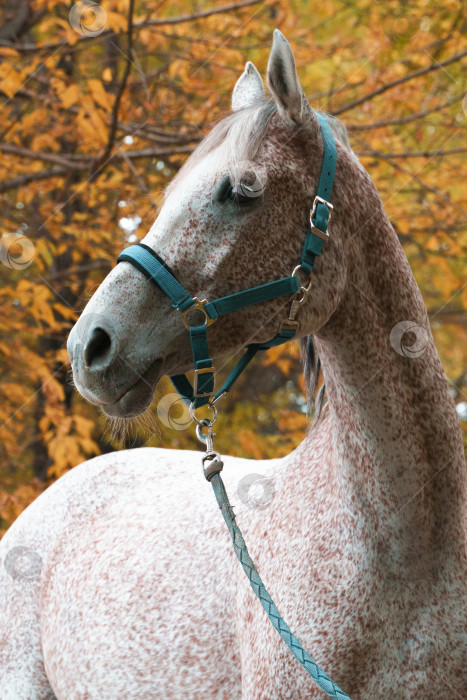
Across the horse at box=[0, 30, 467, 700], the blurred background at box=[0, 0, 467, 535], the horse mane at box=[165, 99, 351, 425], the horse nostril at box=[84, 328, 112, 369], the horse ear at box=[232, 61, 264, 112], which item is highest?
the horse mane at box=[165, 99, 351, 425]

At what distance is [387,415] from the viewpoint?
2156 millimetres

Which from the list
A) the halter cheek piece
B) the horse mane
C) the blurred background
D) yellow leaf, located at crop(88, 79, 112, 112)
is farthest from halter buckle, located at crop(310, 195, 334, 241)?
yellow leaf, located at crop(88, 79, 112, 112)

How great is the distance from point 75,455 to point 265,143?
12.1 feet

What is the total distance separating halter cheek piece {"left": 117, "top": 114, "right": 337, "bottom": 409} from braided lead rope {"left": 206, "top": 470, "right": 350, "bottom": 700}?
0.82ft

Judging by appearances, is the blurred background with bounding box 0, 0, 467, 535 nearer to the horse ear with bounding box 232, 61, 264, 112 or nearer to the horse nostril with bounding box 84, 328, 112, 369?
the horse ear with bounding box 232, 61, 264, 112

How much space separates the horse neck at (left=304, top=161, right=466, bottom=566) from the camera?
84.9 inches

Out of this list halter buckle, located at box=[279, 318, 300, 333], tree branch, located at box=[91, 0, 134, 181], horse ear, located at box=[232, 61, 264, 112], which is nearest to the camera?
halter buckle, located at box=[279, 318, 300, 333]

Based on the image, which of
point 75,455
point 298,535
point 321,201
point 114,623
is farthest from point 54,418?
point 321,201

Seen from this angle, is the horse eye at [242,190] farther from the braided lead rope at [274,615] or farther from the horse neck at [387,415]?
the braided lead rope at [274,615]

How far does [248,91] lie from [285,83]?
0.50 meters

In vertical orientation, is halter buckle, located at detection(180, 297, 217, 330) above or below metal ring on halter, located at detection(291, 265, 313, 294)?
above

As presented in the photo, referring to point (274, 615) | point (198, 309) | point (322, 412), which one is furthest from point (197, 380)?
point (322, 412)

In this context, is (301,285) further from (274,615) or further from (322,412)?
(274,615)

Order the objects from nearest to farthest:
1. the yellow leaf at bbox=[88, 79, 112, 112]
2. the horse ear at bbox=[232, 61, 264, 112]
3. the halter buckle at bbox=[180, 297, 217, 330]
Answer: the halter buckle at bbox=[180, 297, 217, 330]
the horse ear at bbox=[232, 61, 264, 112]
the yellow leaf at bbox=[88, 79, 112, 112]
